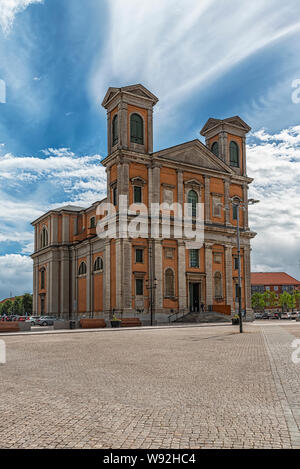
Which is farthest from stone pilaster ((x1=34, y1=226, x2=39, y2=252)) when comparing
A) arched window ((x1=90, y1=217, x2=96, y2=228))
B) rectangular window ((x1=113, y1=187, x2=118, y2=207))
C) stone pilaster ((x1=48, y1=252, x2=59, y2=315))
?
rectangular window ((x1=113, y1=187, x2=118, y2=207))

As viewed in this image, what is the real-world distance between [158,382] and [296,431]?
13.9 feet

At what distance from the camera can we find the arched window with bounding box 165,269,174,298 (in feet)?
163

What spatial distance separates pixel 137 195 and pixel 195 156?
9.97 meters

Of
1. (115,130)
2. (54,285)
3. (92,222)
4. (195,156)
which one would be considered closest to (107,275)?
(92,222)

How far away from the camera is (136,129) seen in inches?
2040

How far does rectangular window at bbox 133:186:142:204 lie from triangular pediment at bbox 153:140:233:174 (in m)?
4.42

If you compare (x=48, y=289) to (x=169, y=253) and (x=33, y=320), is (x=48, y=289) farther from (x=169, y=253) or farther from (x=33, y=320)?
(x=169, y=253)

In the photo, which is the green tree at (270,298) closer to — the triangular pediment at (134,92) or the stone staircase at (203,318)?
the stone staircase at (203,318)

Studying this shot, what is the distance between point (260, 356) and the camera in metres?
14.5

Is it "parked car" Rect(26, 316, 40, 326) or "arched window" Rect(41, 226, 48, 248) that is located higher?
"arched window" Rect(41, 226, 48, 248)

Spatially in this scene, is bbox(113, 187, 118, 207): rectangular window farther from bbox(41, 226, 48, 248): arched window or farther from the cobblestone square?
the cobblestone square

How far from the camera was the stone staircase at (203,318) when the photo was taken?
48219 millimetres
